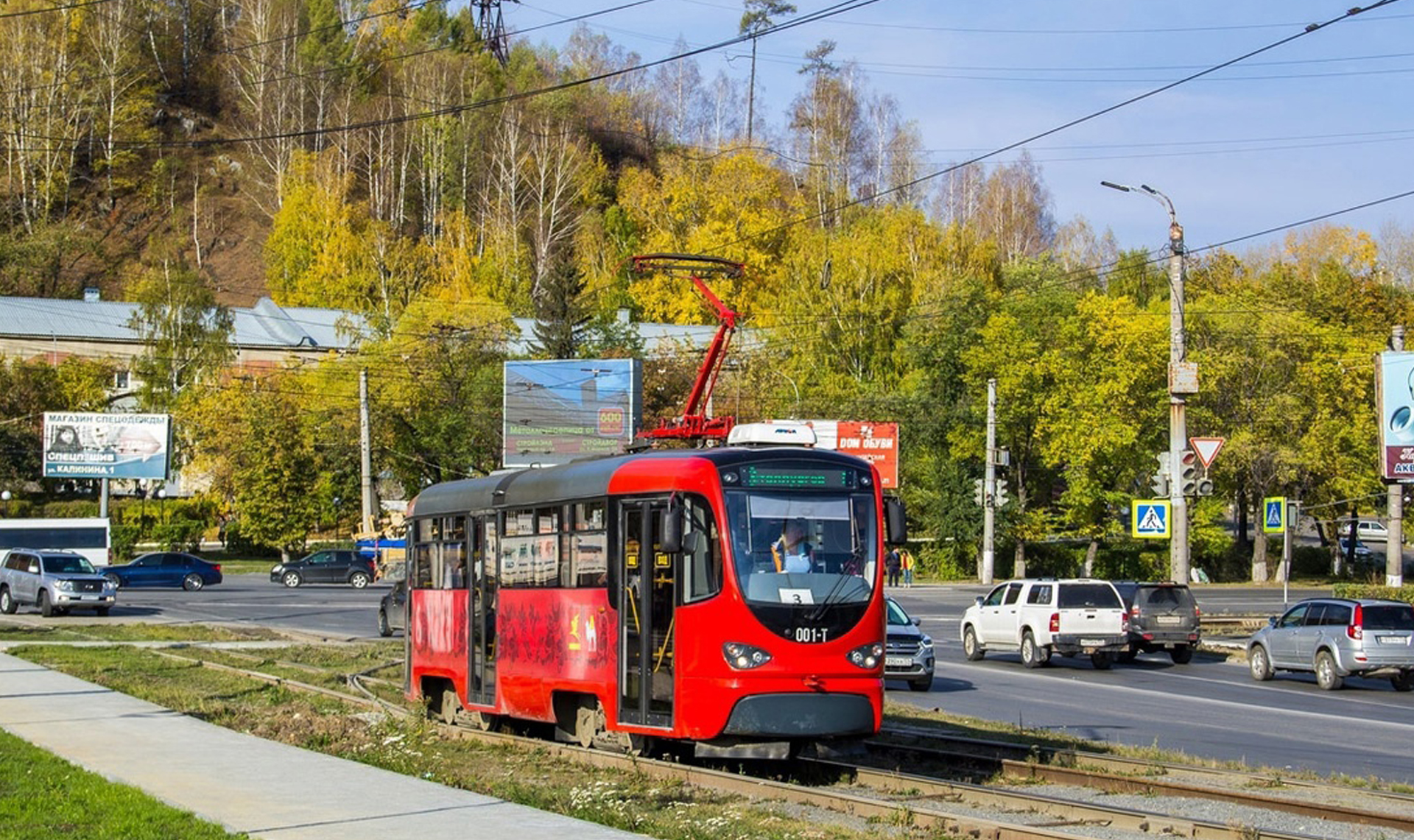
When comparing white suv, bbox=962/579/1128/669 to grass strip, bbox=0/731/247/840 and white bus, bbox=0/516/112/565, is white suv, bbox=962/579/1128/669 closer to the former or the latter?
grass strip, bbox=0/731/247/840

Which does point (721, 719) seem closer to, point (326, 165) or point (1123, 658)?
point (1123, 658)

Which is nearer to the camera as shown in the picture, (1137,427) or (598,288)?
(1137,427)

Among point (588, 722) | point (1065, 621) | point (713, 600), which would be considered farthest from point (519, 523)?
point (1065, 621)

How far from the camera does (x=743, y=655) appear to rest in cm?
1370

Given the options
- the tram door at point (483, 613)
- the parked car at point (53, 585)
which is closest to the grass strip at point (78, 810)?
the tram door at point (483, 613)

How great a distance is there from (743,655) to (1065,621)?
18.8 m

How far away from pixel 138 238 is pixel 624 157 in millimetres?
44282

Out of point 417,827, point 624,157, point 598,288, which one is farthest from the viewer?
point 624,157

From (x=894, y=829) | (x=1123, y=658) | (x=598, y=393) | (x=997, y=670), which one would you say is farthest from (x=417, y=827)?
(x=598, y=393)

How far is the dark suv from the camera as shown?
32.7 metres

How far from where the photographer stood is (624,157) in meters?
148

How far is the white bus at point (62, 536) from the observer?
58.4m

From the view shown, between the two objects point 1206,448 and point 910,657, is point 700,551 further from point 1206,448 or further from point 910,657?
point 1206,448

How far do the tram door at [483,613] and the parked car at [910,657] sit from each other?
8.91 metres
